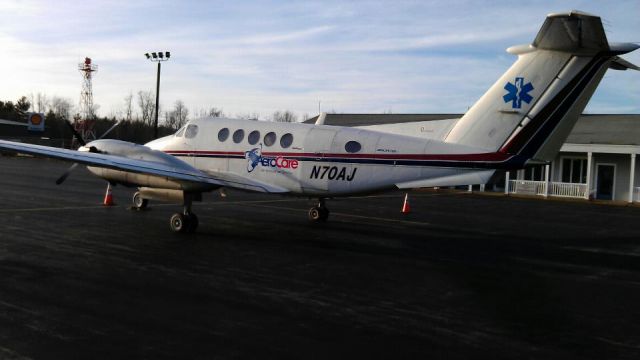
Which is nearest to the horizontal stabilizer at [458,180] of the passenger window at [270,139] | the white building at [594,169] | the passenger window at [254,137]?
the passenger window at [270,139]

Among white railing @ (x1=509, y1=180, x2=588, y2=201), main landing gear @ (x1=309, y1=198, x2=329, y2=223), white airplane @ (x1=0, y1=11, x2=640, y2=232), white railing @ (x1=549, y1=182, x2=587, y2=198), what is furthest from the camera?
white railing @ (x1=509, y1=180, x2=588, y2=201)

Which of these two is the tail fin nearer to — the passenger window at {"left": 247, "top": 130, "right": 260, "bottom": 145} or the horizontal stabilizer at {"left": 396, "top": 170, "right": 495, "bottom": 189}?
the horizontal stabilizer at {"left": 396, "top": 170, "right": 495, "bottom": 189}

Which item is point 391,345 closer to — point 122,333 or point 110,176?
point 122,333

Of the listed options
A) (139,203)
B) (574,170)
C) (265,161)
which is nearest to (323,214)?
(265,161)

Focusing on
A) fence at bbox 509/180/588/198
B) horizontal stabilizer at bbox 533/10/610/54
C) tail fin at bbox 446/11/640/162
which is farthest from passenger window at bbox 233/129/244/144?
fence at bbox 509/180/588/198

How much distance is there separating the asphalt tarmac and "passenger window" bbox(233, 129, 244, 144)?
2.47 m

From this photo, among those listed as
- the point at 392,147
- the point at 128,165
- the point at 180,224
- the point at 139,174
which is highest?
the point at 392,147

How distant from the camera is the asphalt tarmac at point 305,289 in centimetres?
655

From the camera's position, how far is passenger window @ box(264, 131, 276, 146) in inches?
609

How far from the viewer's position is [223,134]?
16.3 meters

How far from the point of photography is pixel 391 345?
6.61 meters

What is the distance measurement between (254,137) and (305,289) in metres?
7.37

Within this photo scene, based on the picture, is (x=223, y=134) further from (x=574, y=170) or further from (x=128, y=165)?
(x=574, y=170)

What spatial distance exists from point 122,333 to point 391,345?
313 centimetres
